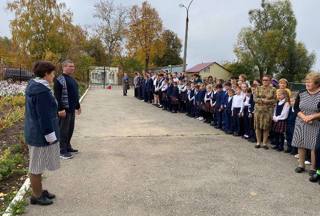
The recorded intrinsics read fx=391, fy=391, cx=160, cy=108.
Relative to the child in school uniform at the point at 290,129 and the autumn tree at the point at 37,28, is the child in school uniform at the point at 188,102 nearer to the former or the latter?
the child in school uniform at the point at 290,129

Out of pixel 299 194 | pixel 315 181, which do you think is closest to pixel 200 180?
pixel 299 194

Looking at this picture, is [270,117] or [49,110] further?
[270,117]

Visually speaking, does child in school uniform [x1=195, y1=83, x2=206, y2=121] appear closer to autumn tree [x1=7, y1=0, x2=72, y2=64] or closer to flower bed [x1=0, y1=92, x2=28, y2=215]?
flower bed [x1=0, y1=92, x2=28, y2=215]

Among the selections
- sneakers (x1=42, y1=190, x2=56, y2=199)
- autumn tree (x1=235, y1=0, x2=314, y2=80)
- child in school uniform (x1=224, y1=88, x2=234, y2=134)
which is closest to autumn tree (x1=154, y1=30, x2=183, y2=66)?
autumn tree (x1=235, y1=0, x2=314, y2=80)

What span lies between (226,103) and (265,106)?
99.4 inches

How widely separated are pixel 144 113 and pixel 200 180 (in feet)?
32.2

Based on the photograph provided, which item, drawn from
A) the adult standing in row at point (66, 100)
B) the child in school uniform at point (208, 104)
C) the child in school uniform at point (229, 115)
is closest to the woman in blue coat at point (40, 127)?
the adult standing in row at point (66, 100)

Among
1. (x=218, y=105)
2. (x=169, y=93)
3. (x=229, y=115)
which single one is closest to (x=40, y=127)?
(x=229, y=115)

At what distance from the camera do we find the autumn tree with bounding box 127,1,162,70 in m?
46.4

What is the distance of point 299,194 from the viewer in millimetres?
5992

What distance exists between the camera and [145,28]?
4631 centimetres

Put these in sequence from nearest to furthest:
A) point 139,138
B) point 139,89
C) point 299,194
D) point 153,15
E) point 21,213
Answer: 1. point 21,213
2. point 299,194
3. point 139,138
4. point 139,89
5. point 153,15

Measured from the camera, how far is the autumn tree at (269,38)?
216ft

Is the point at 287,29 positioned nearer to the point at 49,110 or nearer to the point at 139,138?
the point at 139,138
